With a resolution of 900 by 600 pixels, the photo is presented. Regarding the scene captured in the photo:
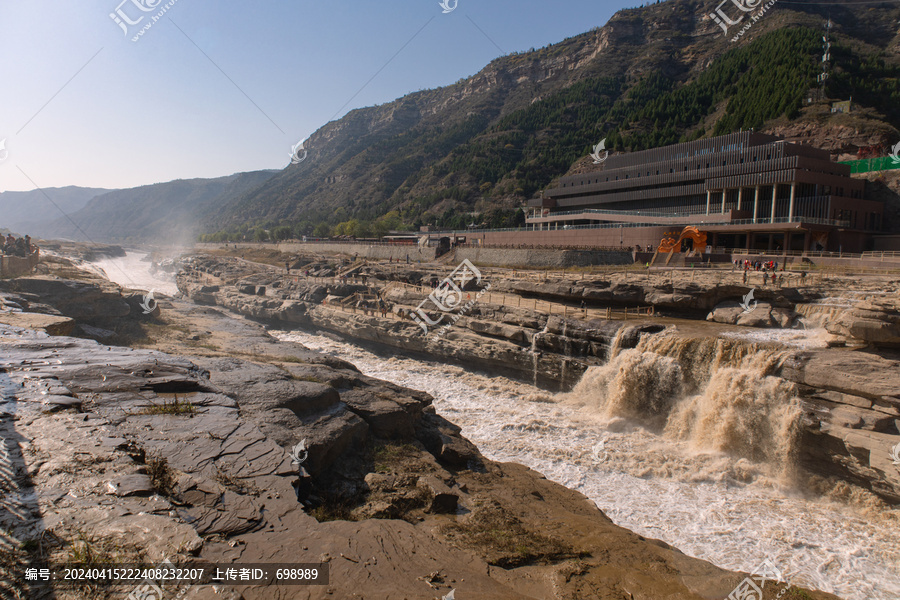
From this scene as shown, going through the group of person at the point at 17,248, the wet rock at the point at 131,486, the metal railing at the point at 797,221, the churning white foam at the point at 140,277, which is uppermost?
the metal railing at the point at 797,221

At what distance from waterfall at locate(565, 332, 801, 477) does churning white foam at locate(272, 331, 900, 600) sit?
0.14ft

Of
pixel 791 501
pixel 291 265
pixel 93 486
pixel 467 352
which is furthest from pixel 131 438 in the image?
pixel 291 265

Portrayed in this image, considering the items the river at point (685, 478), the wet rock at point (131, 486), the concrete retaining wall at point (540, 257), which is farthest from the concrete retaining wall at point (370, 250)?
the wet rock at point (131, 486)

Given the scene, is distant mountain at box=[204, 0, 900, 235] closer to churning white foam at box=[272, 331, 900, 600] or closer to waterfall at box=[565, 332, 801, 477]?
waterfall at box=[565, 332, 801, 477]

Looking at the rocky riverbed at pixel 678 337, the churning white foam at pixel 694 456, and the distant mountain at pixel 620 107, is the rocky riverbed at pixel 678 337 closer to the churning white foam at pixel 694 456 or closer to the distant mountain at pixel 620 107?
the churning white foam at pixel 694 456

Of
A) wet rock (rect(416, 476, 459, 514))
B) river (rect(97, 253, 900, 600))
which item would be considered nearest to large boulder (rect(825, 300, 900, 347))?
river (rect(97, 253, 900, 600))

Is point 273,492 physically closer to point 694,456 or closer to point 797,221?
point 694,456

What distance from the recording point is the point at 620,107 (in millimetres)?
110750

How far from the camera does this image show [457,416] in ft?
61.9

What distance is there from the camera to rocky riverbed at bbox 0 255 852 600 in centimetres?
520

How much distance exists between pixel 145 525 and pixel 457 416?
569 inches

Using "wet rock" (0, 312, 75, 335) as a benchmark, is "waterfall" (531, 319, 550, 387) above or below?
below

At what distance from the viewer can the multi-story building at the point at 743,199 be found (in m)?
40.0

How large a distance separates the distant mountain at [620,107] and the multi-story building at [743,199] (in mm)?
15608
